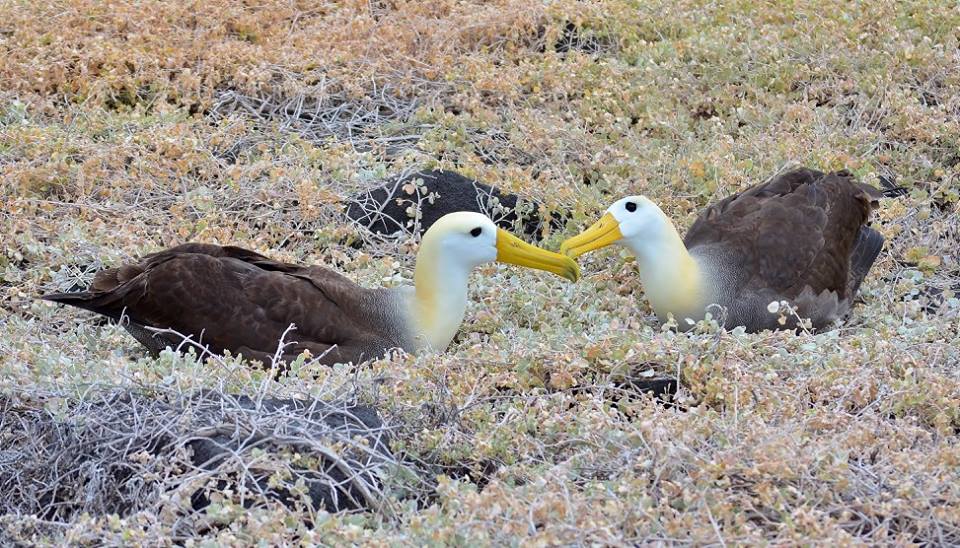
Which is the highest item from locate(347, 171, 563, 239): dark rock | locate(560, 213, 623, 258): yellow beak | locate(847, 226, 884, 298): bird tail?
locate(560, 213, 623, 258): yellow beak

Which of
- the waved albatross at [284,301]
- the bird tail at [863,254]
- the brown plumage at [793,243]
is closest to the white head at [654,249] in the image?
the brown plumage at [793,243]

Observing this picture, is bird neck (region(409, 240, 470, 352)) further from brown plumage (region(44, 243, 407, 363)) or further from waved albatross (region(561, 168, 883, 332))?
waved albatross (region(561, 168, 883, 332))

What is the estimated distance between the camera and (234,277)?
18.4 ft

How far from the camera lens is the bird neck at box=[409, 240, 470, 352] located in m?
5.75

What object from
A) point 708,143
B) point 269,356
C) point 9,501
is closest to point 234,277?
point 269,356

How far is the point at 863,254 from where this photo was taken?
21.3ft

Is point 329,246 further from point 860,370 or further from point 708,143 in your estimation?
point 860,370

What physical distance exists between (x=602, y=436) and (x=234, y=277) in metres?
1.93

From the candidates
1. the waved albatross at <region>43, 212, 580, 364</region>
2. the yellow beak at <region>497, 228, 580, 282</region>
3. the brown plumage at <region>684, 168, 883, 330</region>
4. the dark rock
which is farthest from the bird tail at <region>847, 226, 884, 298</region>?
the waved albatross at <region>43, 212, 580, 364</region>

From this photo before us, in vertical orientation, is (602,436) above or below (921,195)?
above

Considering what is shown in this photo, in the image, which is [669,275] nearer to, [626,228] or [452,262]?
[626,228]

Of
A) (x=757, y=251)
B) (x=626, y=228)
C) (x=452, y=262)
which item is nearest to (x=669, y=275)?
(x=626, y=228)

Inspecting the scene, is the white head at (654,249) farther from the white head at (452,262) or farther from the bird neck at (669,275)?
the white head at (452,262)

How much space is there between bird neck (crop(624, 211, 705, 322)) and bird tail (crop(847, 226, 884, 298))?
29.1 inches
